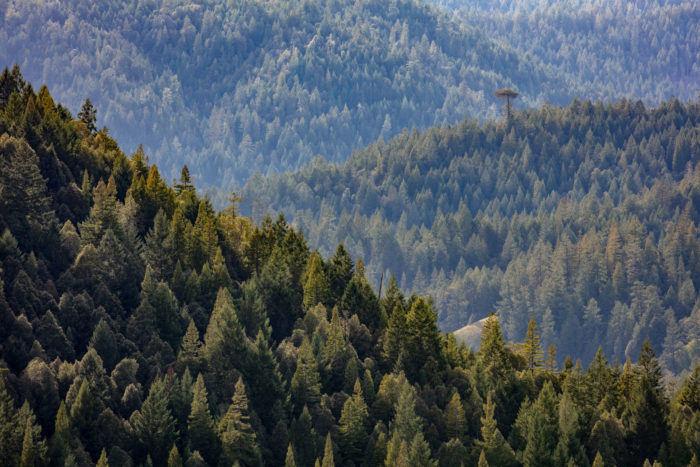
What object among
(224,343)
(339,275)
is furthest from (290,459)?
(339,275)

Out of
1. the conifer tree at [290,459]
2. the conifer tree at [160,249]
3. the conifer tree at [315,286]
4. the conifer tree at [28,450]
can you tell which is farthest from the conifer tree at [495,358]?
the conifer tree at [28,450]

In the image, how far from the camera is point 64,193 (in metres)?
138

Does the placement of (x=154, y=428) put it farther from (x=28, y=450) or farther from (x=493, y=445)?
(x=493, y=445)

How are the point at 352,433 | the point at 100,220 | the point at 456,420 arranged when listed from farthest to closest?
the point at 100,220, the point at 456,420, the point at 352,433

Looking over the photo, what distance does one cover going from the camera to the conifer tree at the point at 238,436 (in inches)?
4493

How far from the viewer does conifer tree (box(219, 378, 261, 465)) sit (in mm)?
114125

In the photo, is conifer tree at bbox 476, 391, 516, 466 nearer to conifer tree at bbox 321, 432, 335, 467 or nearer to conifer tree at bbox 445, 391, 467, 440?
conifer tree at bbox 445, 391, 467, 440

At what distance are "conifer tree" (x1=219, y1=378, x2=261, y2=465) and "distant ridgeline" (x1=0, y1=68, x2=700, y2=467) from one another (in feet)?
0.65

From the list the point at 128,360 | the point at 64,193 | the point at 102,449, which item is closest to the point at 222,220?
the point at 64,193

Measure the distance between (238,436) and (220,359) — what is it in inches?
475

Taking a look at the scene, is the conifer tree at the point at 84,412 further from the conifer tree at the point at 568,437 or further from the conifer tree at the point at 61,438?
the conifer tree at the point at 568,437

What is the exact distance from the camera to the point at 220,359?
407 feet

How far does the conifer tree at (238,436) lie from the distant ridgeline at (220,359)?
0.20 meters

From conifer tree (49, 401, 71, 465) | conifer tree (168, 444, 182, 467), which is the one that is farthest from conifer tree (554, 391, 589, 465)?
conifer tree (49, 401, 71, 465)
